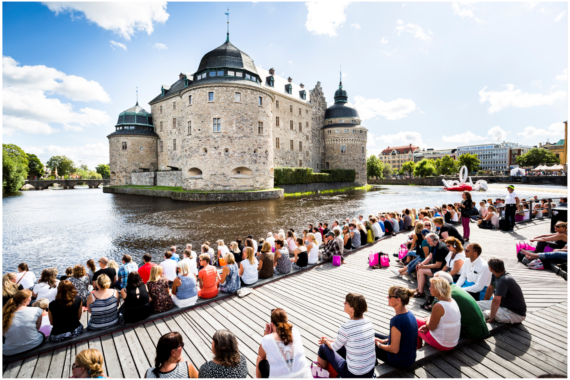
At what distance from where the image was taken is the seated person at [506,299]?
3.98 metres

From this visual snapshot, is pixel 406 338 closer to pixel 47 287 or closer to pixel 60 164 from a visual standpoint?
pixel 47 287

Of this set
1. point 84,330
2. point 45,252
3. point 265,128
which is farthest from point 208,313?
point 265,128

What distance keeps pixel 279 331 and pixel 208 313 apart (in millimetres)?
2571

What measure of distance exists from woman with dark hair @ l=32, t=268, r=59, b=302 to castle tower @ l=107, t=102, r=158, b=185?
42.2 metres

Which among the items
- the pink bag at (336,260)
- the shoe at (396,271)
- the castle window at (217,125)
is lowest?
the shoe at (396,271)

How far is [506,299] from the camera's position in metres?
4.06

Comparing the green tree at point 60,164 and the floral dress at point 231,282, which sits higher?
the green tree at point 60,164

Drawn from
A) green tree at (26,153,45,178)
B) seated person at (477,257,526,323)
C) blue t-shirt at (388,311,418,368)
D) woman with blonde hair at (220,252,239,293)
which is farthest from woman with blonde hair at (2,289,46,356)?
green tree at (26,153,45,178)

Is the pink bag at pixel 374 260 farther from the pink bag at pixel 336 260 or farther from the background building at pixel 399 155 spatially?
the background building at pixel 399 155

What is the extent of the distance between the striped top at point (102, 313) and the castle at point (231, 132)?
25520 mm

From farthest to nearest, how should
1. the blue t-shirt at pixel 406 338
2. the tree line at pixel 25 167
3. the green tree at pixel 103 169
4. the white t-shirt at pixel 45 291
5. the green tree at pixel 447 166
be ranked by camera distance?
the green tree at pixel 103 169, the green tree at pixel 447 166, the tree line at pixel 25 167, the white t-shirt at pixel 45 291, the blue t-shirt at pixel 406 338

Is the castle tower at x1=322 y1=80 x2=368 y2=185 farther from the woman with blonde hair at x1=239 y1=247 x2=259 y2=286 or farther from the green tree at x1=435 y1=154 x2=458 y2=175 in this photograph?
the woman with blonde hair at x1=239 y1=247 x2=259 y2=286

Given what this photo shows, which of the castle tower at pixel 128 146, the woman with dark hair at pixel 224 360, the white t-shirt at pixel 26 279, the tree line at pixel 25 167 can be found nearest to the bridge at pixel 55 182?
the tree line at pixel 25 167

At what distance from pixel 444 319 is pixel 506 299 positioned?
4.38 feet
